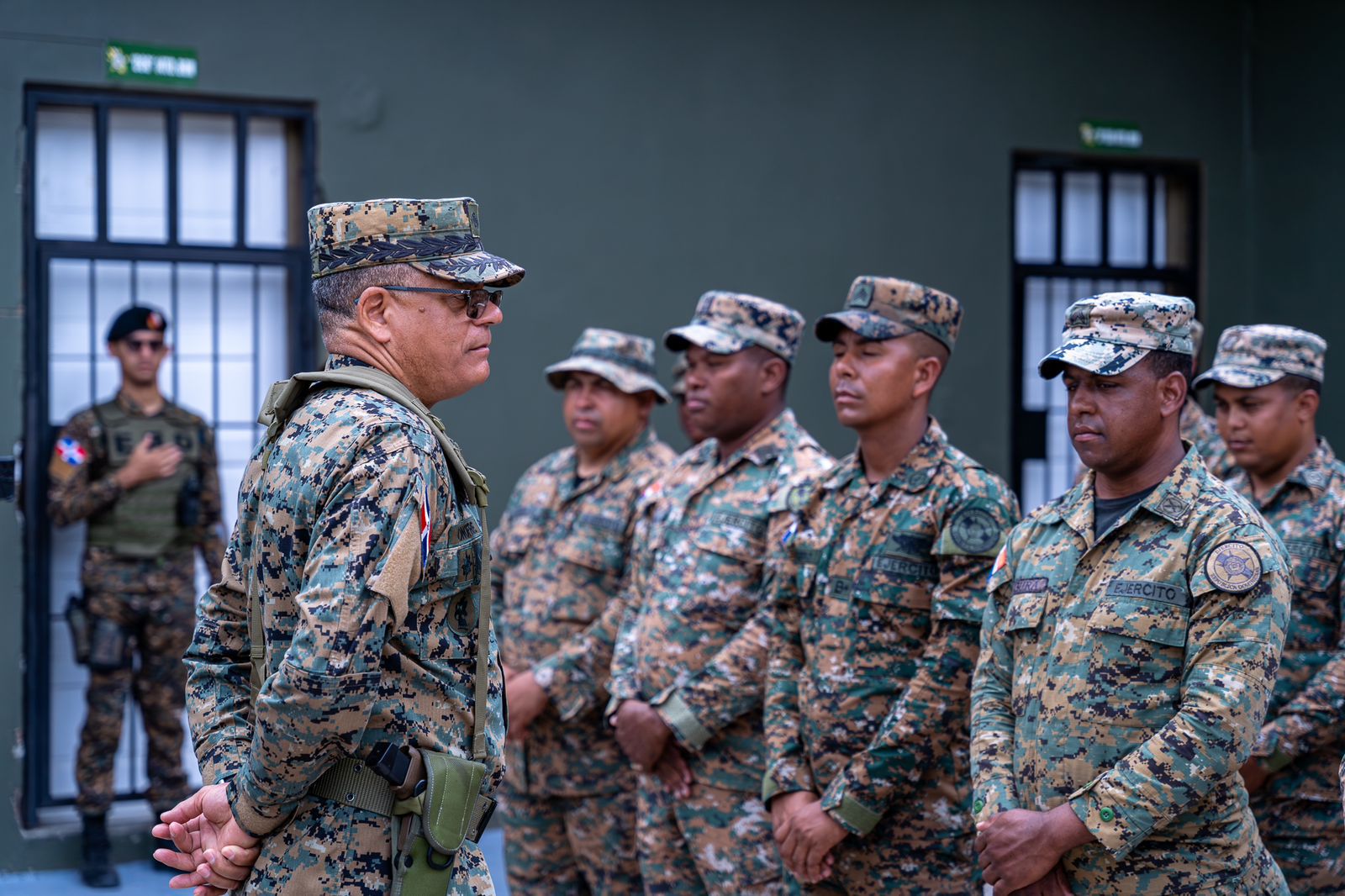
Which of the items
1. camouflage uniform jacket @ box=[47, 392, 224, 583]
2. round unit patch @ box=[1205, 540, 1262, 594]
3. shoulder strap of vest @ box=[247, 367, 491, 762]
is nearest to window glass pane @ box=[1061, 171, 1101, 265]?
camouflage uniform jacket @ box=[47, 392, 224, 583]

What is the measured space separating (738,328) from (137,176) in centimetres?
300

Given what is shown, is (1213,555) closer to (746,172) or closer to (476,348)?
(476,348)

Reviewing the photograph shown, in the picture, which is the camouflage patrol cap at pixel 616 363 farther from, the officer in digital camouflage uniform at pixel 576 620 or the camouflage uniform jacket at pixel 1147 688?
the camouflage uniform jacket at pixel 1147 688

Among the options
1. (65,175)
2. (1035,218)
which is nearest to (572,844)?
(65,175)

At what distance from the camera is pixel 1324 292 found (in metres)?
6.89

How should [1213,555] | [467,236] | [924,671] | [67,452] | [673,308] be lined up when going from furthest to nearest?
[673,308]
[67,452]
[924,671]
[1213,555]
[467,236]

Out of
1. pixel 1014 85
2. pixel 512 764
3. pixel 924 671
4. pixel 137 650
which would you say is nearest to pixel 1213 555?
pixel 924 671

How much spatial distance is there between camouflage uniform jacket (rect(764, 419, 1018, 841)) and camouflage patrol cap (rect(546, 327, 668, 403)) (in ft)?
4.31

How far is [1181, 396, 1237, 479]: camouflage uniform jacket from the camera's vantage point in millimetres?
4551

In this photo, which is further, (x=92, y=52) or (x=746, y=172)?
(x=746, y=172)

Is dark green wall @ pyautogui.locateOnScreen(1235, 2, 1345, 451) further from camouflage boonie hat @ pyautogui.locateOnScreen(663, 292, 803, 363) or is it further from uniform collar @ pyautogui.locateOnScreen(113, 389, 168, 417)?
uniform collar @ pyautogui.locateOnScreen(113, 389, 168, 417)

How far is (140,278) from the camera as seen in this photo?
19.2 feet

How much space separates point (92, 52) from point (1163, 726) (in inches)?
193

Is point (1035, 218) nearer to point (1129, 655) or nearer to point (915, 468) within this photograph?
point (915, 468)
